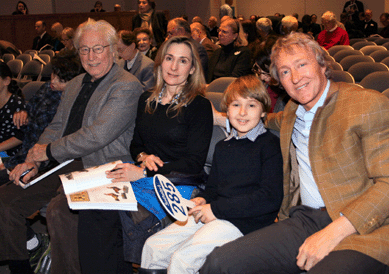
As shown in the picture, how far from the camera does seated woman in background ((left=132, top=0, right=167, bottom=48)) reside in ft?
23.9

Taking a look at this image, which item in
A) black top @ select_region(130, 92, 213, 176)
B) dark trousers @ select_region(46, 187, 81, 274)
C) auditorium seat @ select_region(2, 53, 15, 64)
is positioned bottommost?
dark trousers @ select_region(46, 187, 81, 274)

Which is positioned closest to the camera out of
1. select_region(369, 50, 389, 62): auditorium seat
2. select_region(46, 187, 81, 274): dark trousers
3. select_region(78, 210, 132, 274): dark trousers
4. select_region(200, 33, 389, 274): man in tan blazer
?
select_region(200, 33, 389, 274): man in tan blazer

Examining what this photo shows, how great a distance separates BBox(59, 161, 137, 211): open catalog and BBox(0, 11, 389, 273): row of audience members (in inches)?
3.1

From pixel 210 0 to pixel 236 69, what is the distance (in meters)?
11.8

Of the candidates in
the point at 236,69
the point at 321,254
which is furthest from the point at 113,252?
the point at 236,69

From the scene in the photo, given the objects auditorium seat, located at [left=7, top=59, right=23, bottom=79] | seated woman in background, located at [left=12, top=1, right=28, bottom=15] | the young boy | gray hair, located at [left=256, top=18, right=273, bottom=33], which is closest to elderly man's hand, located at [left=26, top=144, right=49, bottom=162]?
the young boy

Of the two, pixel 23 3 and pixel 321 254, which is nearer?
pixel 321 254

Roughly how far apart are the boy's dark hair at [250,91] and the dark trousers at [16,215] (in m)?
1.43

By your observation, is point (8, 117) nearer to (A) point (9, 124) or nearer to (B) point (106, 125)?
(A) point (9, 124)

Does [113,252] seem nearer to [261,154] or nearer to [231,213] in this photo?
[231,213]

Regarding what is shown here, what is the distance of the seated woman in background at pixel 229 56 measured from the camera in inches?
191

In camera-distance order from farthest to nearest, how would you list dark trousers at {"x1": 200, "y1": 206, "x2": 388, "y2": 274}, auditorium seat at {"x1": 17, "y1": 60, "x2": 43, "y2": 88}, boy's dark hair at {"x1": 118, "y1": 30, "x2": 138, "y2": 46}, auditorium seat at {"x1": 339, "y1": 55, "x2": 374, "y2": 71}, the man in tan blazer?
auditorium seat at {"x1": 17, "y1": 60, "x2": 43, "y2": 88} < auditorium seat at {"x1": 339, "y1": 55, "x2": 374, "y2": 71} < boy's dark hair at {"x1": 118, "y1": 30, "x2": 138, "y2": 46} < dark trousers at {"x1": 200, "y1": 206, "x2": 388, "y2": 274} < the man in tan blazer

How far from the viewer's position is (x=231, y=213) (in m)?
1.74

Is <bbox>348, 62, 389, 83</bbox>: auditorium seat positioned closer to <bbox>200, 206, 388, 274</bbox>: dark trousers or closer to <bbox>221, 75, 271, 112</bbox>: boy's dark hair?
<bbox>221, 75, 271, 112</bbox>: boy's dark hair
